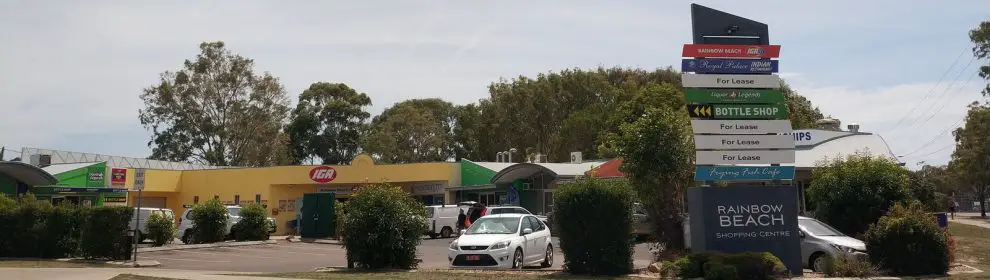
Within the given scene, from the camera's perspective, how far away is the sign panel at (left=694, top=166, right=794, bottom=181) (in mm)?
14570

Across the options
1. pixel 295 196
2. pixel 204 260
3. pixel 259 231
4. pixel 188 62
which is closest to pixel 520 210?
pixel 259 231

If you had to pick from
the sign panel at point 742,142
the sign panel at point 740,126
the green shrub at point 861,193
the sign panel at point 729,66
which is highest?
the sign panel at point 729,66

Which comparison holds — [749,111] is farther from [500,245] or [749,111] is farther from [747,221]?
[500,245]

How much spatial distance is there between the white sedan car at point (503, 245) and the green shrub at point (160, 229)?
13983mm

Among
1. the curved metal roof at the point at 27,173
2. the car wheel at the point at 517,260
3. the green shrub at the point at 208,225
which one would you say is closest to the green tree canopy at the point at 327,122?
the curved metal roof at the point at 27,173

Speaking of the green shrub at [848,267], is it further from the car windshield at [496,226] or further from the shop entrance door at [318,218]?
the shop entrance door at [318,218]

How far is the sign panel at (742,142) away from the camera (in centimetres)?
1464

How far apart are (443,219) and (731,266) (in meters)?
22.6

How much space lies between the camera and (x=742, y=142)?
14781 millimetres

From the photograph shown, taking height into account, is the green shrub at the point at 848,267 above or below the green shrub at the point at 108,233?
below

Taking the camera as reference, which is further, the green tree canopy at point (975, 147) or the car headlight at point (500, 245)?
the green tree canopy at point (975, 147)

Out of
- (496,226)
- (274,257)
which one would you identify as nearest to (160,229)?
(274,257)

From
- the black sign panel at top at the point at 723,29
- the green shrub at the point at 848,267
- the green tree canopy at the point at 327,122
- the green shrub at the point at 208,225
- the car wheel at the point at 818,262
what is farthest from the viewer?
the green tree canopy at the point at 327,122

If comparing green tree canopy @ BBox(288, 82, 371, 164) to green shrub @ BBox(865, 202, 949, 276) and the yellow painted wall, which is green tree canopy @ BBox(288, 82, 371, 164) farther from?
green shrub @ BBox(865, 202, 949, 276)
